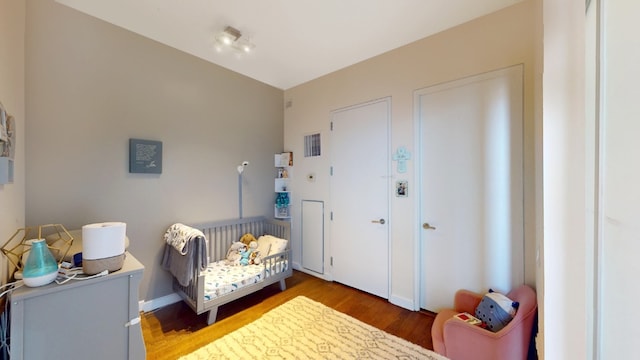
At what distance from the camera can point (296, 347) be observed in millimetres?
1848

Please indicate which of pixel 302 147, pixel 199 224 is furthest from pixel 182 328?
pixel 302 147

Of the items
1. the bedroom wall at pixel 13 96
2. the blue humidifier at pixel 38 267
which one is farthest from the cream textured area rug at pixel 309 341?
the bedroom wall at pixel 13 96

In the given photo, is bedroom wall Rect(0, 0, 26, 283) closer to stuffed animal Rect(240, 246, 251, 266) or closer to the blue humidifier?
the blue humidifier

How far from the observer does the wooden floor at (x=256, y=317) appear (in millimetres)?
1909

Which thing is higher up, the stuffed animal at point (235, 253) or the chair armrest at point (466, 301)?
the stuffed animal at point (235, 253)

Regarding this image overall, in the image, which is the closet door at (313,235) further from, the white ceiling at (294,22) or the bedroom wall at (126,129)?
the white ceiling at (294,22)

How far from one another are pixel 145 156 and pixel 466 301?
3.30 meters

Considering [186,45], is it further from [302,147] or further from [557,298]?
[557,298]

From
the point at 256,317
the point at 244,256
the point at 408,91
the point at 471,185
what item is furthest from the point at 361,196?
the point at 256,317

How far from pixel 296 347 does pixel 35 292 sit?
1600 millimetres

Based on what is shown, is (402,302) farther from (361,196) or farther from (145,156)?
(145,156)

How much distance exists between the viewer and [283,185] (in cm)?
364

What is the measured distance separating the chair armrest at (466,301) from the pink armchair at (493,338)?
26 centimetres

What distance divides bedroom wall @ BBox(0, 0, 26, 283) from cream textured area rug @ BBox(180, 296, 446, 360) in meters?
1.42
